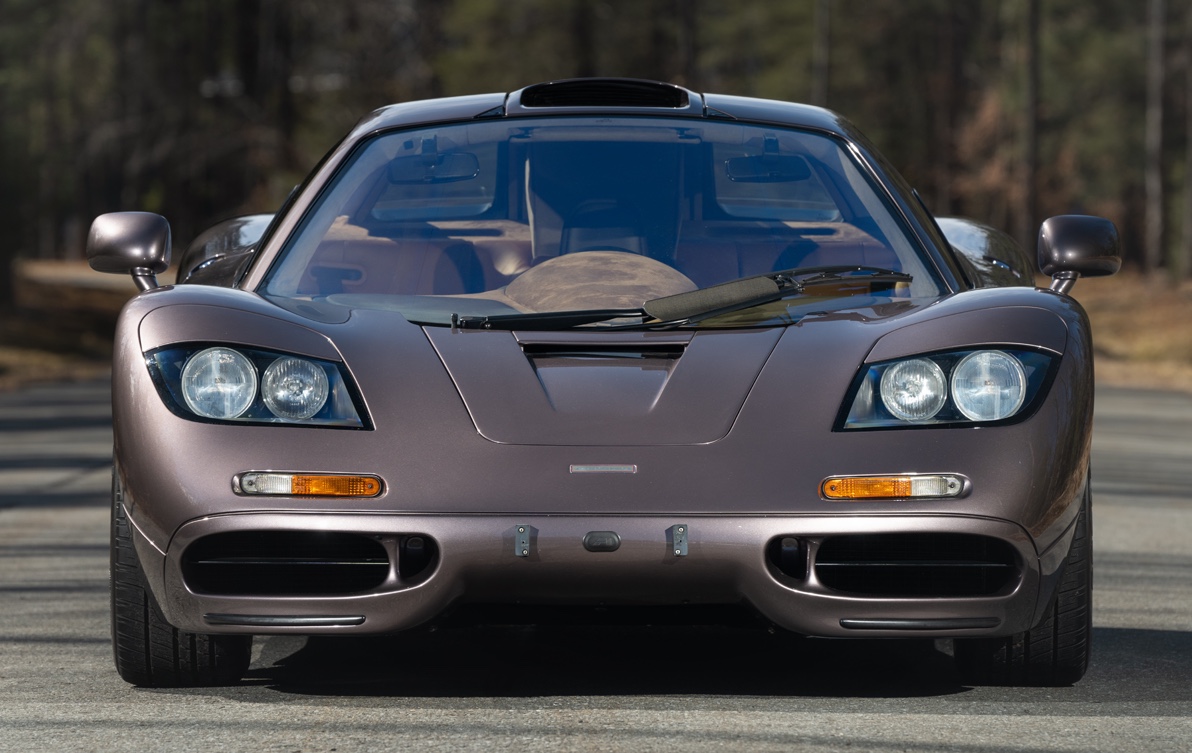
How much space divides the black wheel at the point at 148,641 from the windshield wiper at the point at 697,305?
892 millimetres

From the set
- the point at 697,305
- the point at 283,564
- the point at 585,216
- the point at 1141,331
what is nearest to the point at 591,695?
the point at 283,564

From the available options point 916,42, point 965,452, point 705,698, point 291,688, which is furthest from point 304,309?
point 916,42

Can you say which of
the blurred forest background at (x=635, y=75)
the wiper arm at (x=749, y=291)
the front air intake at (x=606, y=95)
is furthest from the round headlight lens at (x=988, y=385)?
the blurred forest background at (x=635, y=75)

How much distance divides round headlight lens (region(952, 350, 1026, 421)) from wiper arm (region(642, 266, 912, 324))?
56cm

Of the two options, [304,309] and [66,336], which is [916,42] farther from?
[304,309]

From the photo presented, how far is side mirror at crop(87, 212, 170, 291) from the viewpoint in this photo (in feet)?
15.5

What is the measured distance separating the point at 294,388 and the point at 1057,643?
1802 millimetres

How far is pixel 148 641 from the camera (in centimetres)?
415

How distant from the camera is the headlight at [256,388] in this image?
387cm

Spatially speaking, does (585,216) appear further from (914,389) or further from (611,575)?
(611,575)

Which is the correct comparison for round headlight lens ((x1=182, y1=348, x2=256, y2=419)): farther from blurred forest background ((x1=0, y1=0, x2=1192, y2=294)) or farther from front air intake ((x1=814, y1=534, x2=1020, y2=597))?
blurred forest background ((x1=0, y1=0, x2=1192, y2=294))

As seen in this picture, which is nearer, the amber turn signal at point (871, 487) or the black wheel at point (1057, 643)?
the amber turn signal at point (871, 487)

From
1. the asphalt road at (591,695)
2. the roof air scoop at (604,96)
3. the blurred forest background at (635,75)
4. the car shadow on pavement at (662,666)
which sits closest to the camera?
the asphalt road at (591,695)

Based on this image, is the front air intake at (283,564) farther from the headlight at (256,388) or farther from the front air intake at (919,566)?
the front air intake at (919,566)
